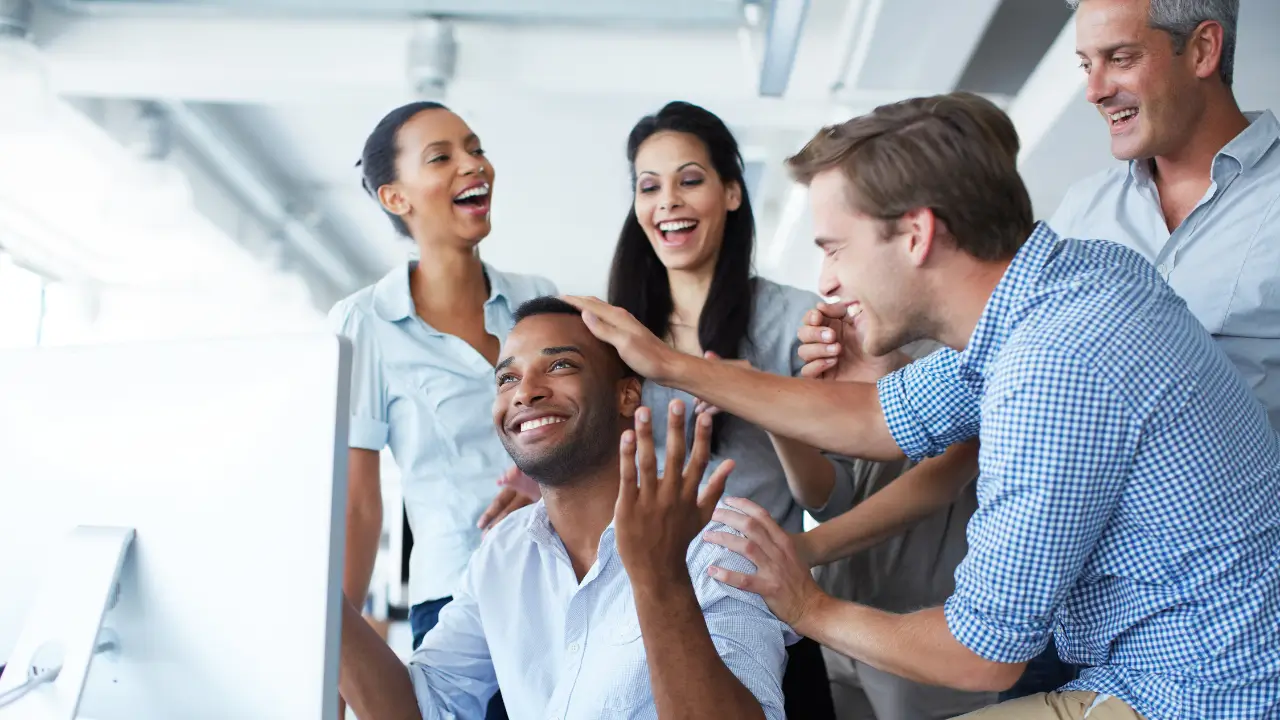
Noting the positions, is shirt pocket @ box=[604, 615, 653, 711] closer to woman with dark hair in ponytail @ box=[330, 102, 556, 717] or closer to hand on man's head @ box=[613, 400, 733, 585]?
hand on man's head @ box=[613, 400, 733, 585]

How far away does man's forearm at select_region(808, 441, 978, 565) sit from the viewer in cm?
194

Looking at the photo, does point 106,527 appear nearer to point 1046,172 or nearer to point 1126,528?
point 1126,528

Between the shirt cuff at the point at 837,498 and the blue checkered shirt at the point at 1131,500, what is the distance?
0.75 meters

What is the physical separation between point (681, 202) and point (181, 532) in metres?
1.39

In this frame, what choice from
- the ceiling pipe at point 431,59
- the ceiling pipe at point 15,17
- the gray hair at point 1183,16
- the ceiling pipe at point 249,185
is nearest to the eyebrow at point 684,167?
the gray hair at point 1183,16

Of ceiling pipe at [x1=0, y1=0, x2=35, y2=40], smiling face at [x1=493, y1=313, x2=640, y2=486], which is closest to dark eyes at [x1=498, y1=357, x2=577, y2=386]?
smiling face at [x1=493, y1=313, x2=640, y2=486]

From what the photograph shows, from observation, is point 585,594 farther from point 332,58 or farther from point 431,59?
point 332,58

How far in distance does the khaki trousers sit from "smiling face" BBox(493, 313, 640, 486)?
2.50ft

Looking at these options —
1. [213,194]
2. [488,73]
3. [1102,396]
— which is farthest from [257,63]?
[1102,396]

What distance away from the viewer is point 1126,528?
4.32ft

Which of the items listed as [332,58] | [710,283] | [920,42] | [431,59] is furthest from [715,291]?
[332,58]

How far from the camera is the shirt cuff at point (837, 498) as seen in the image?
2.14 meters

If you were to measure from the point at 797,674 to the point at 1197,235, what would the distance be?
3.63 feet

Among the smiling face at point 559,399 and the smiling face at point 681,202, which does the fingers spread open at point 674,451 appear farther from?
the smiling face at point 681,202
